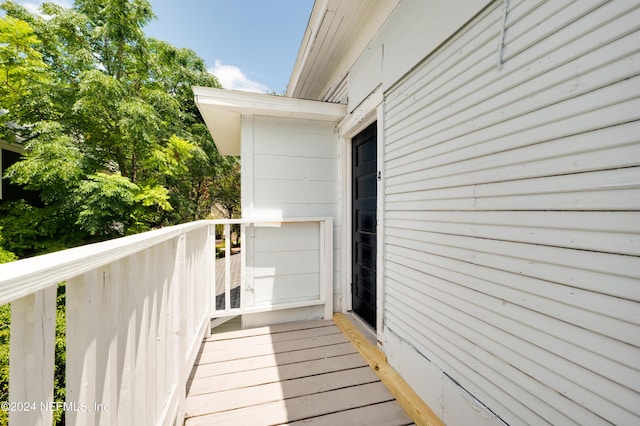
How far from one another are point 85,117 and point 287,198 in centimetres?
665

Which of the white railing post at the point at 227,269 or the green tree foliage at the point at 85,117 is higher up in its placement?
the green tree foliage at the point at 85,117

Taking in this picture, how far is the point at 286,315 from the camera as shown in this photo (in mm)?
2869

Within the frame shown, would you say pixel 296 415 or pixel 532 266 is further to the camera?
pixel 296 415

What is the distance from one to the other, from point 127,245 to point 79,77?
25.5 ft

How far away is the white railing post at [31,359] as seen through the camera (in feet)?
1.43

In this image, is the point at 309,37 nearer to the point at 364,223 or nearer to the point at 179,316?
the point at 364,223

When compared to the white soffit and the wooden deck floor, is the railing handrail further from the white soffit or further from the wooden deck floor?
the white soffit

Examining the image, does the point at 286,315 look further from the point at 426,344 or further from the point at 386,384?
the point at 426,344

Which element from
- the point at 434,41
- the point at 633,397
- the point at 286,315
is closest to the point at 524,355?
the point at 633,397

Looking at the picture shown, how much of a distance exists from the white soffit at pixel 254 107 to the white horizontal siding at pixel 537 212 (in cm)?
135

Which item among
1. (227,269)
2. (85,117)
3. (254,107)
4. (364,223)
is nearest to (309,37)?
(254,107)

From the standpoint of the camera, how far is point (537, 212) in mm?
991

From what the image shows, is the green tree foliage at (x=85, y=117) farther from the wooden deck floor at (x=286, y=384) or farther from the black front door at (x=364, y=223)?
the black front door at (x=364, y=223)

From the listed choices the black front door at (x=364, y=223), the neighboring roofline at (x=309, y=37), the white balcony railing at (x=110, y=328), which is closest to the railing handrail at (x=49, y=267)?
the white balcony railing at (x=110, y=328)
